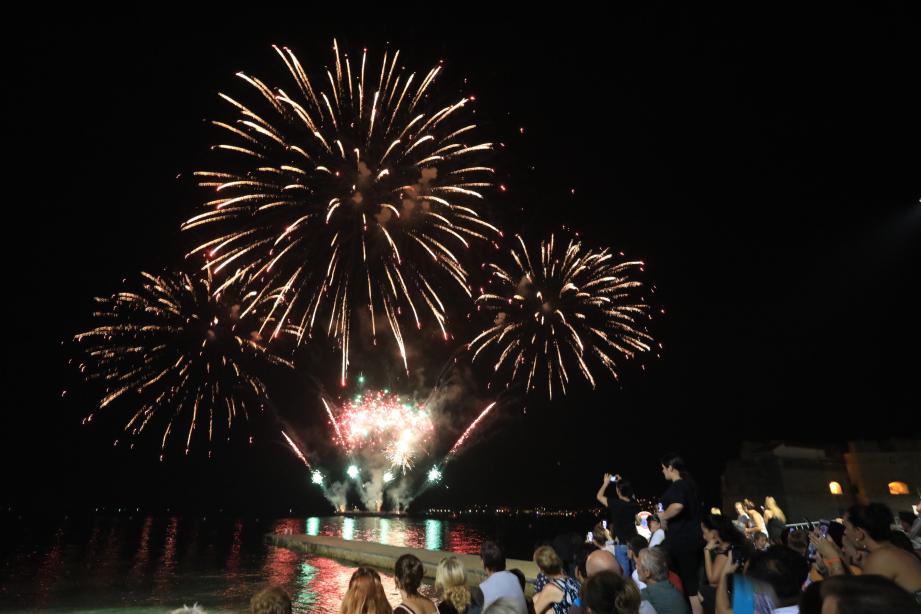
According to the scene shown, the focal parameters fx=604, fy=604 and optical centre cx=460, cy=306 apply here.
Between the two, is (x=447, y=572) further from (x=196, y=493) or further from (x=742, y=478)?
(x=196, y=493)

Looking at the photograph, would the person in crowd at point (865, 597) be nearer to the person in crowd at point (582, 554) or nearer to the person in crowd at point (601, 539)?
the person in crowd at point (582, 554)

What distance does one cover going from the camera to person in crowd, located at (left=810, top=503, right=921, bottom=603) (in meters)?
4.68

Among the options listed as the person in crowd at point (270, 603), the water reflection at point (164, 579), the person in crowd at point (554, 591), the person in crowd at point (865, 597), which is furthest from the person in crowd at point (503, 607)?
the water reflection at point (164, 579)

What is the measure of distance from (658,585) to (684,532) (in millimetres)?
1601

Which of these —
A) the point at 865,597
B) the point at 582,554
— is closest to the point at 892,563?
the point at 865,597

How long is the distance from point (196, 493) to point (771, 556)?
8410 inches

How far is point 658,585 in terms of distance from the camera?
5660mm

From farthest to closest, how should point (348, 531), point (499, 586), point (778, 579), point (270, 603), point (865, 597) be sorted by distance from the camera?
point (348, 531) → point (499, 586) → point (270, 603) → point (778, 579) → point (865, 597)

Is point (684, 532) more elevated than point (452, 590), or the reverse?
point (684, 532)

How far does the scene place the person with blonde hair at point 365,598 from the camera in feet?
16.2

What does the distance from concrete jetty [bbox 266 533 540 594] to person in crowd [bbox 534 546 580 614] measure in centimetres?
654

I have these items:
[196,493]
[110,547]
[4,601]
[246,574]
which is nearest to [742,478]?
[246,574]

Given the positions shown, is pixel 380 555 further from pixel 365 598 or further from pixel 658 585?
pixel 365 598

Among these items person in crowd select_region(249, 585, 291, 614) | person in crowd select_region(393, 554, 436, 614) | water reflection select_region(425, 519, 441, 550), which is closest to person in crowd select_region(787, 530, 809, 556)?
person in crowd select_region(393, 554, 436, 614)
